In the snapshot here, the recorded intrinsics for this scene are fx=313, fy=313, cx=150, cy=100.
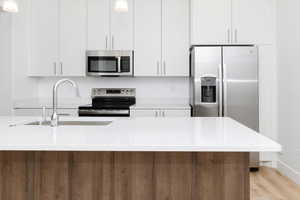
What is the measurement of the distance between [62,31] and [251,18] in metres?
2.65

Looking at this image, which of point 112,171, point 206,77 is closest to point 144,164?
point 112,171

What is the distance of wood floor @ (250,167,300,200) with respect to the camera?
3.20 m

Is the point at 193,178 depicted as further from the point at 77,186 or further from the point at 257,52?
the point at 257,52

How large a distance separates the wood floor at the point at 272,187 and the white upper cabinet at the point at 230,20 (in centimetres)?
175

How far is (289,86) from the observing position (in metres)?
3.89

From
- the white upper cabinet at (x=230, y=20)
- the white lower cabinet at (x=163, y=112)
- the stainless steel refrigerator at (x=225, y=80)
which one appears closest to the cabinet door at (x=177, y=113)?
the white lower cabinet at (x=163, y=112)

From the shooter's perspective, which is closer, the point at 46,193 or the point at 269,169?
the point at 46,193

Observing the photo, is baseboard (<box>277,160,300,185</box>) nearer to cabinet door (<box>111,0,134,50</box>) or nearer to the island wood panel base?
the island wood panel base

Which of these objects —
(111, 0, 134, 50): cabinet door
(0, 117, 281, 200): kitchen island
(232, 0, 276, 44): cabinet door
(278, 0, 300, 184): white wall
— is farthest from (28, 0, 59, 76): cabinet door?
(278, 0, 300, 184): white wall

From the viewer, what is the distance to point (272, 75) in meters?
4.30

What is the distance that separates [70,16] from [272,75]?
2.98 m

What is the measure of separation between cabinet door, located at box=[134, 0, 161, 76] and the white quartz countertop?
2.48 m

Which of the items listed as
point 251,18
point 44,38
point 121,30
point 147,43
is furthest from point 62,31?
point 251,18

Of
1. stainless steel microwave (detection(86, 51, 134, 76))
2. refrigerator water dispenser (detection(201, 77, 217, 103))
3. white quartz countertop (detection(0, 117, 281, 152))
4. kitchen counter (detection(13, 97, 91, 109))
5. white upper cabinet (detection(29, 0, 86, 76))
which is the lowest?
white quartz countertop (detection(0, 117, 281, 152))
